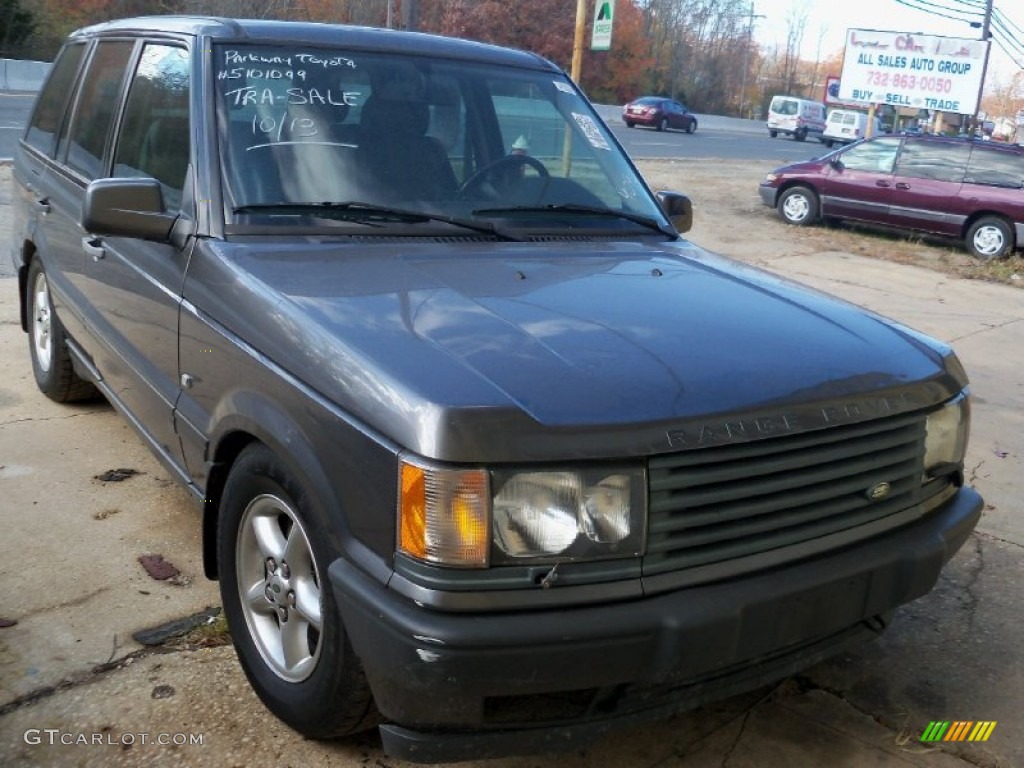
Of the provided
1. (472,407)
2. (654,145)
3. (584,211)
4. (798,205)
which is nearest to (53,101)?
(584,211)

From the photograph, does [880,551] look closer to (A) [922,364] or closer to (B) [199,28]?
(A) [922,364]

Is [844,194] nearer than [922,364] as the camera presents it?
No

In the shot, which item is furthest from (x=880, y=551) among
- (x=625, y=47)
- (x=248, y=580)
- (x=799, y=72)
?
(x=799, y=72)

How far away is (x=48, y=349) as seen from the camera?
17.3ft

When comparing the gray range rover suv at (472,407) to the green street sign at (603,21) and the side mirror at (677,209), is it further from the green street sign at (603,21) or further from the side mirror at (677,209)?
the green street sign at (603,21)

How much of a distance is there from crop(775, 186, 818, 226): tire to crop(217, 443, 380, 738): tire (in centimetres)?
1421

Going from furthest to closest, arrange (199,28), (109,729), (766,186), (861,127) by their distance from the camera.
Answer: (861,127), (766,186), (199,28), (109,729)

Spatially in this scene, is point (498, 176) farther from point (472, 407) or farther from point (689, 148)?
point (689, 148)

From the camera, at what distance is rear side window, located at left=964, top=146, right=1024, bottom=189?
13789 millimetres

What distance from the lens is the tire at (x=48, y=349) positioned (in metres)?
5.06

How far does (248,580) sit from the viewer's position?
2.87m

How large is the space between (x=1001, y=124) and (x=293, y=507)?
377ft

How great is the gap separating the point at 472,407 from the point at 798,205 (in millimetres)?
14733

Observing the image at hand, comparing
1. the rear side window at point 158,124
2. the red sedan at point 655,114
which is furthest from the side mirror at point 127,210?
the red sedan at point 655,114
